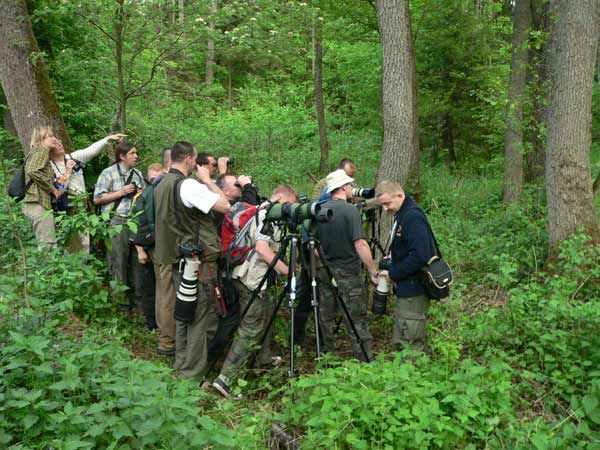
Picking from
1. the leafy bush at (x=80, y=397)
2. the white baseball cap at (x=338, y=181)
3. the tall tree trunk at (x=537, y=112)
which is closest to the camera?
the leafy bush at (x=80, y=397)

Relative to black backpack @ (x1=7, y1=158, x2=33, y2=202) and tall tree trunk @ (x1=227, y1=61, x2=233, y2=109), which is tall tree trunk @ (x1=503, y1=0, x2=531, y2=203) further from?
tall tree trunk @ (x1=227, y1=61, x2=233, y2=109)

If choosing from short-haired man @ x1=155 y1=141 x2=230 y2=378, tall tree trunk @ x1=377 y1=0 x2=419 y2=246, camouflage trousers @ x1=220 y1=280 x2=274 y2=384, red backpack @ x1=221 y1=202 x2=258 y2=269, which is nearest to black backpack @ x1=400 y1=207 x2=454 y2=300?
camouflage trousers @ x1=220 y1=280 x2=274 y2=384

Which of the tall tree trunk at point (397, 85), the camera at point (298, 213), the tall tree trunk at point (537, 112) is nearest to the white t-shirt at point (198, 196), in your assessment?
the camera at point (298, 213)

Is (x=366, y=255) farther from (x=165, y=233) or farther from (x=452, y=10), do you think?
(x=452, y=10)

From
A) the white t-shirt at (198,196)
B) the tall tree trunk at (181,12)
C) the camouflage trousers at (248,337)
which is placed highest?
the tall tree trunk at (181,12)

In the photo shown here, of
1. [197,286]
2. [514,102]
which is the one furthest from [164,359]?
[514,102]

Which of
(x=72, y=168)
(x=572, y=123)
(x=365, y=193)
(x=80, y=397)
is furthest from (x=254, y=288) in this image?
(x=572, y=123)

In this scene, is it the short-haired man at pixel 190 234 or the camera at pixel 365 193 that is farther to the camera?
the camera at pixel 365 193

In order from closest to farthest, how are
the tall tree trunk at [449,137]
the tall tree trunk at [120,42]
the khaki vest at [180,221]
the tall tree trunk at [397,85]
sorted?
the khaki vest at [180,221] < the tall tree trunk at [397,85] < the tall tree trunk at [120,42] < the tall tree trunk at [449,137]

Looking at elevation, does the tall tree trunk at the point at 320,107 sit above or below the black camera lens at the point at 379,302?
above

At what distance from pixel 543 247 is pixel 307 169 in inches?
393

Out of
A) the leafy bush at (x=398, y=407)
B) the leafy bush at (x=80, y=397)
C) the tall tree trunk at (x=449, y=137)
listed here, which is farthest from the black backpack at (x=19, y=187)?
the tall tree trunk at (x=449, y=137)

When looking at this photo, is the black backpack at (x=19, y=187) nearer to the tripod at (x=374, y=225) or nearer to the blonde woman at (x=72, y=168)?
the blonde woman at (x=72, y=168)

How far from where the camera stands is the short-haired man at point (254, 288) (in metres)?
4.68
